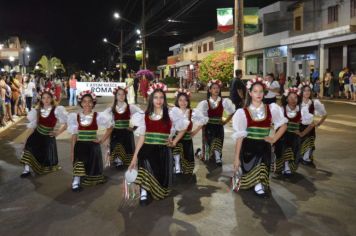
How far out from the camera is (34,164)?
8117 mm

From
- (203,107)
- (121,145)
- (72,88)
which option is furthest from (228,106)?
(72,88)

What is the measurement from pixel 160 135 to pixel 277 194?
1.91m

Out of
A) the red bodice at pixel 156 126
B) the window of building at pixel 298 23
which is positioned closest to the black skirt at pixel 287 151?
the red bodice at pixel 156 126

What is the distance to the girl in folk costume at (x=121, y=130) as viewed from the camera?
8.62 m

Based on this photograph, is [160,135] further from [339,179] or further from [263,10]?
[263,10]

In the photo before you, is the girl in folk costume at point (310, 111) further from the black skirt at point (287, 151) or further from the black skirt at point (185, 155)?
the black skirt at point (185, 155)

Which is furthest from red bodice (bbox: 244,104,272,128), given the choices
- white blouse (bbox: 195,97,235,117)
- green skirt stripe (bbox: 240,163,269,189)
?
white blouse (bbox: 195,97,235,117)

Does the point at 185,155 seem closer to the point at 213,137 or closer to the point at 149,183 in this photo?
the point at 213,137

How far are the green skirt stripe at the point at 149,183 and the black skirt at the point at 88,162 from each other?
4.16ft

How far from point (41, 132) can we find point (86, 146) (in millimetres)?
1352

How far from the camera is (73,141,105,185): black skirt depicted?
23.3ft

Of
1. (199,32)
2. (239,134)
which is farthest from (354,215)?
(199,32)

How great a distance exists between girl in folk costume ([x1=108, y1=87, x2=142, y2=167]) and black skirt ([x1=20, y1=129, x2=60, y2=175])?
3.66 feet

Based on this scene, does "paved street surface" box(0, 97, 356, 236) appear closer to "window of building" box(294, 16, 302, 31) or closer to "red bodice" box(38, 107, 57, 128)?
"red bodice" box(38, 107, 57, 128)
